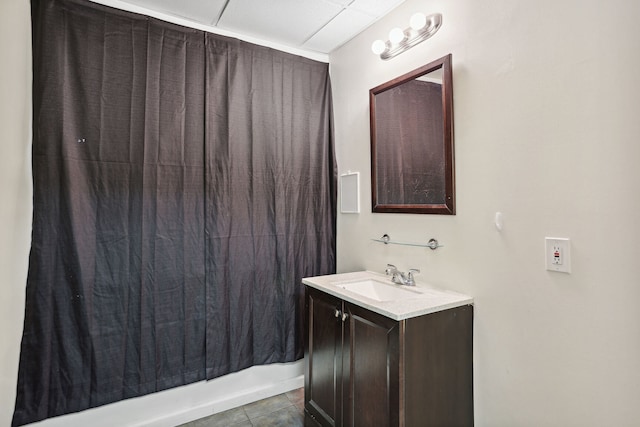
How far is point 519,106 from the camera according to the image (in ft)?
4.50

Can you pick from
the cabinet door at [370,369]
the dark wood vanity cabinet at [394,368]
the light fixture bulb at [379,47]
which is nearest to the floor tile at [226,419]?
the dark wood vanity cabinet at [394,368]

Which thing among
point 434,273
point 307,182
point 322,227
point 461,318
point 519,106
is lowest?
point 461,318

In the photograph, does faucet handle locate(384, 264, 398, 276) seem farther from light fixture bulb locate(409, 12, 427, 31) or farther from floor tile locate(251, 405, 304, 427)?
light fixture bulb locate(409, 12, 427, 31)

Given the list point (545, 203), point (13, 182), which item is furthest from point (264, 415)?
point (545, 203)

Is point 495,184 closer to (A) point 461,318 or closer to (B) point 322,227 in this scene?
(A) point 461,318

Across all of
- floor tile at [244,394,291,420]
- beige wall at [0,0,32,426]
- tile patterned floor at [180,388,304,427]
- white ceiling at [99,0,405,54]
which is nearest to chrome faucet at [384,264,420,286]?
tile patterned floor at [180,388,304,427]

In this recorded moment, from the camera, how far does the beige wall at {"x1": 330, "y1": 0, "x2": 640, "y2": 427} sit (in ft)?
3.58

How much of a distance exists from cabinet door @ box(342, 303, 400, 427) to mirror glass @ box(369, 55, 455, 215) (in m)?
0.68

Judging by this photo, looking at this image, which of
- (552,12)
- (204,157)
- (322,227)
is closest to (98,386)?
(204,157)

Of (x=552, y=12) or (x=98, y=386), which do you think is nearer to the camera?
(x=552, y=12)

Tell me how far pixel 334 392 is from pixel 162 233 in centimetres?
131

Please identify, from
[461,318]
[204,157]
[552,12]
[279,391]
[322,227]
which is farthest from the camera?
[322,227]

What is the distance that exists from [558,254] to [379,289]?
0.92m

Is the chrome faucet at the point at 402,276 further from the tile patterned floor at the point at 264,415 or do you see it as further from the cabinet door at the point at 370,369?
the tile patterned floor at the point at 264,415
